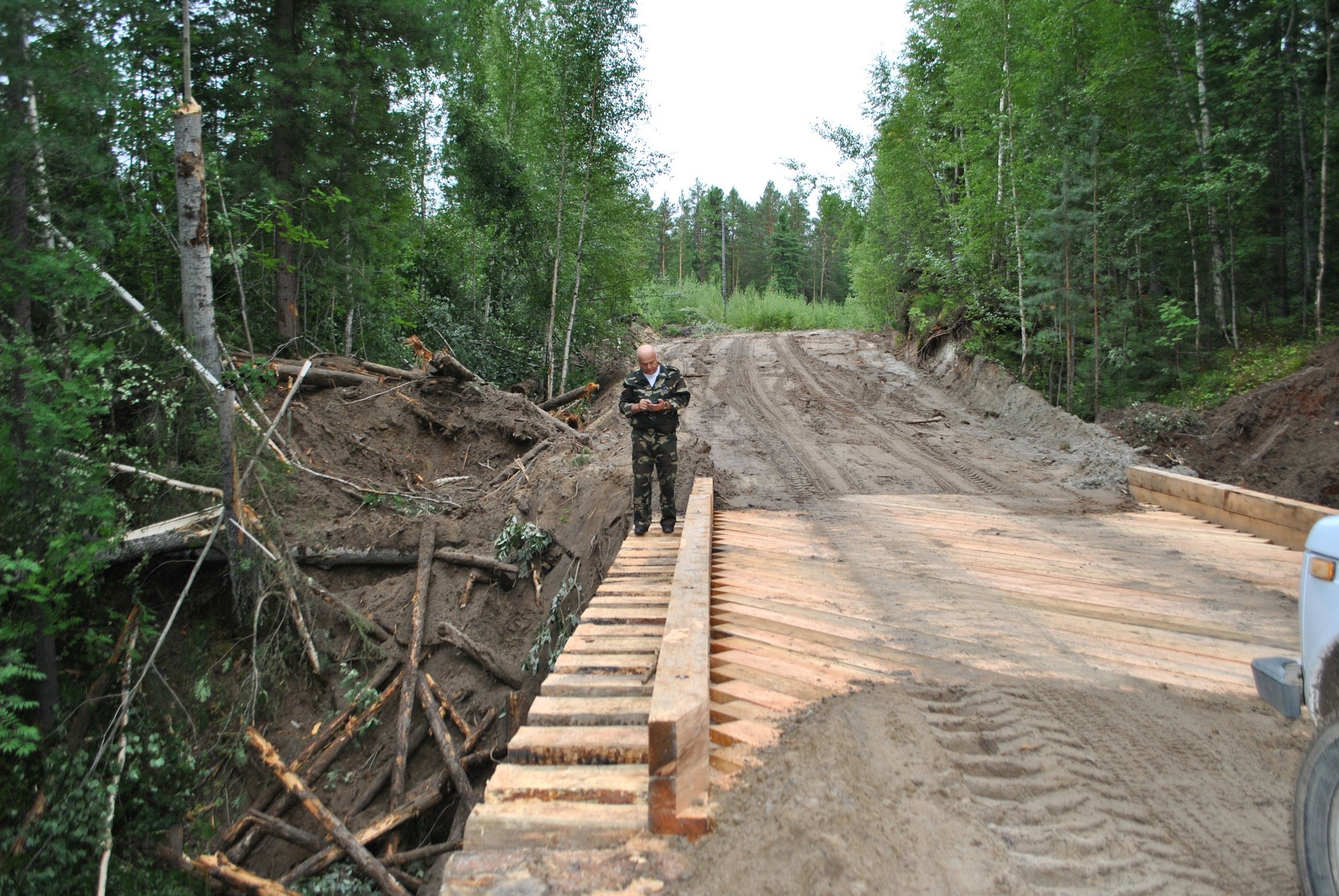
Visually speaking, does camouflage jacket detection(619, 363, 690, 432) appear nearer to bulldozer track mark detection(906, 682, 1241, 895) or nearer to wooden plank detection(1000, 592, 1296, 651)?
wooden plank detection(1000, 592, 1296, 651)

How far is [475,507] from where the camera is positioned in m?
8.88

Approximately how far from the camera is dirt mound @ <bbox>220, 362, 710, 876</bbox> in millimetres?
6391

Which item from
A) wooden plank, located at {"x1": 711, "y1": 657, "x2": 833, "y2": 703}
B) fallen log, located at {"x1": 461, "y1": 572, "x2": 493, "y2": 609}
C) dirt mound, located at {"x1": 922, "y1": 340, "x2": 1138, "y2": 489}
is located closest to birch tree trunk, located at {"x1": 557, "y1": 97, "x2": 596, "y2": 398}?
dirt mound, located at {"x1": 922, "y1": 340, "x2": 1138, "y2": 489}

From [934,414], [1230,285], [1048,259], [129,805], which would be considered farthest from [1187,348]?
[129,805]

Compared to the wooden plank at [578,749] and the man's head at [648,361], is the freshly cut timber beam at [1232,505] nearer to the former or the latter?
the man's head at [648,361]

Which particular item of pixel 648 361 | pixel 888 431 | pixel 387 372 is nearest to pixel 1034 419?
pixel 888 431

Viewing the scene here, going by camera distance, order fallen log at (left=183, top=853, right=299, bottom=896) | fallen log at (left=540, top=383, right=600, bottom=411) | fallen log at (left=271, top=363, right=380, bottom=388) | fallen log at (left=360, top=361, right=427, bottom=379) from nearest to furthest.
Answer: fallen log at (left=183, top=853, right=299, bottom=896) → fallen log at (left=271, top=363, right=380, bottom=388) → fallen log at (left=360, top=361, right=427, bottom=379) → fallen log at (left=540, top=383, right=600, bottom=411)

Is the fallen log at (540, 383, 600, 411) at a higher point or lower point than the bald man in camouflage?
higher

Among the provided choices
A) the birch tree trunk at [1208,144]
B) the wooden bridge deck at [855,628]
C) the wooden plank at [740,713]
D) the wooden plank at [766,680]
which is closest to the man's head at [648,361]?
the wooden bridge deck at [855,628]

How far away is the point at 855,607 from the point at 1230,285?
12557 mm

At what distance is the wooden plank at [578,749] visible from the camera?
2604 mm

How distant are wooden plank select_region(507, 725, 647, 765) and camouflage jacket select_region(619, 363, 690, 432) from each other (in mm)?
3682

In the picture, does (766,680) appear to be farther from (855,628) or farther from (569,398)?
(569,398)

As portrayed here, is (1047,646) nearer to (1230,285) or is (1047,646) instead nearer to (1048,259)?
(1048,259)
